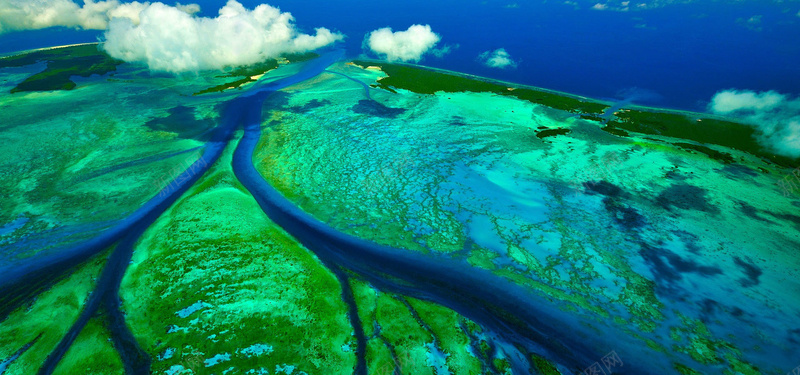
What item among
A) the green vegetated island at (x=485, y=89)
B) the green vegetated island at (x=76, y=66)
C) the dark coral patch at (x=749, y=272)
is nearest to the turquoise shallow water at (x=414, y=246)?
the dark coral patch at (x=749, y=272)

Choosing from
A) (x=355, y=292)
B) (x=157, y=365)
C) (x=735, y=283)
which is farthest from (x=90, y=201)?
(x=735, y=283)

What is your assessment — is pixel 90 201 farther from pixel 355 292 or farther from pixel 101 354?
pixel 355 292

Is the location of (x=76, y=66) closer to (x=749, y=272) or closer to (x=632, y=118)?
(x=632, y=118)

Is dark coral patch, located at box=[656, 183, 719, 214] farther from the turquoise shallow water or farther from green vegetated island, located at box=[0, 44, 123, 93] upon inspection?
green vegetated island, located at box=[0, 44, 123, 93]

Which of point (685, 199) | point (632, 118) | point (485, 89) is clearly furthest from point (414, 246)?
point (485, 89)

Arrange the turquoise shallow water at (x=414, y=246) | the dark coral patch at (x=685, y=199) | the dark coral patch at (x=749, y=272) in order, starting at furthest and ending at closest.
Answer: the dark coral patch at (x=685, y=199), the dark coral patch at (x=749, y=272), the turquoise shallow water at (x=414, y=246)

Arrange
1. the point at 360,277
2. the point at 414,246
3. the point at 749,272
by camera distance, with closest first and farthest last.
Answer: the point at 360,277 → the point at 749,272 → the point at 414,246

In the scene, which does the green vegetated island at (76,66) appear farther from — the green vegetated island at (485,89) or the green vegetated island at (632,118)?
the green vegetated island at (632,118)
